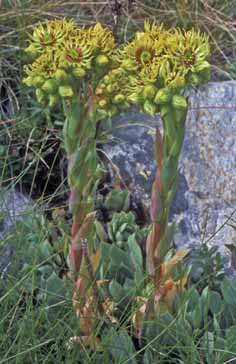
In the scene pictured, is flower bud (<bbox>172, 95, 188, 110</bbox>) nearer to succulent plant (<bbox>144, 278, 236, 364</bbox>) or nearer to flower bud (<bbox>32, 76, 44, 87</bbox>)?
flower bud (<bbox>32, 76, 44, 87</bbox>)

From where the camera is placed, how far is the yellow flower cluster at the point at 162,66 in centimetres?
150

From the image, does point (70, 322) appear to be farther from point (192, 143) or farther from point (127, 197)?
point (192, 143)

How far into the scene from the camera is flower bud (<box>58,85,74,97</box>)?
1.55 meters

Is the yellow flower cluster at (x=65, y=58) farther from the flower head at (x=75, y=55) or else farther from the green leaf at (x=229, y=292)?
the green leaf at (x=229, y=292)

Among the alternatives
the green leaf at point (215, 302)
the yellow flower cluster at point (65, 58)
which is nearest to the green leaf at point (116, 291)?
the green leaf at point (215, 302)

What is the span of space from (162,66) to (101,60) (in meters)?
0.14

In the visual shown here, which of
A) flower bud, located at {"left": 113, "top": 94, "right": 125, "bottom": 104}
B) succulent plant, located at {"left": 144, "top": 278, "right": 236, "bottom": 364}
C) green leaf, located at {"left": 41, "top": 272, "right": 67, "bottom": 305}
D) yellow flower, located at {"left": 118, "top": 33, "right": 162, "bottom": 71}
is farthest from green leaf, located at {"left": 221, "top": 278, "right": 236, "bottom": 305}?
yellow flower, located at {"left": 118, "top": 33, "right": 162, "bottom": 71}

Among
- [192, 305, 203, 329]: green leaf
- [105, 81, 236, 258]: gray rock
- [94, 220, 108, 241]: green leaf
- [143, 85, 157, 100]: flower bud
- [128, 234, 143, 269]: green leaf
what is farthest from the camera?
[105, 81, 236, 258]: gray rock

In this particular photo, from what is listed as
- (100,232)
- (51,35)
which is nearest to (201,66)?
(51,35)

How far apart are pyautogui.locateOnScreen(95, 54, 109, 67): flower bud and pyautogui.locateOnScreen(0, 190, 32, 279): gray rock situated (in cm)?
48

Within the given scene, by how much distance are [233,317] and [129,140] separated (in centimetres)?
93

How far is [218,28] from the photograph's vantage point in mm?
3201

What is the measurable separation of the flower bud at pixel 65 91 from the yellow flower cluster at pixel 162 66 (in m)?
0.11

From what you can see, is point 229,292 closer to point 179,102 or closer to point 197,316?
point 197,316
